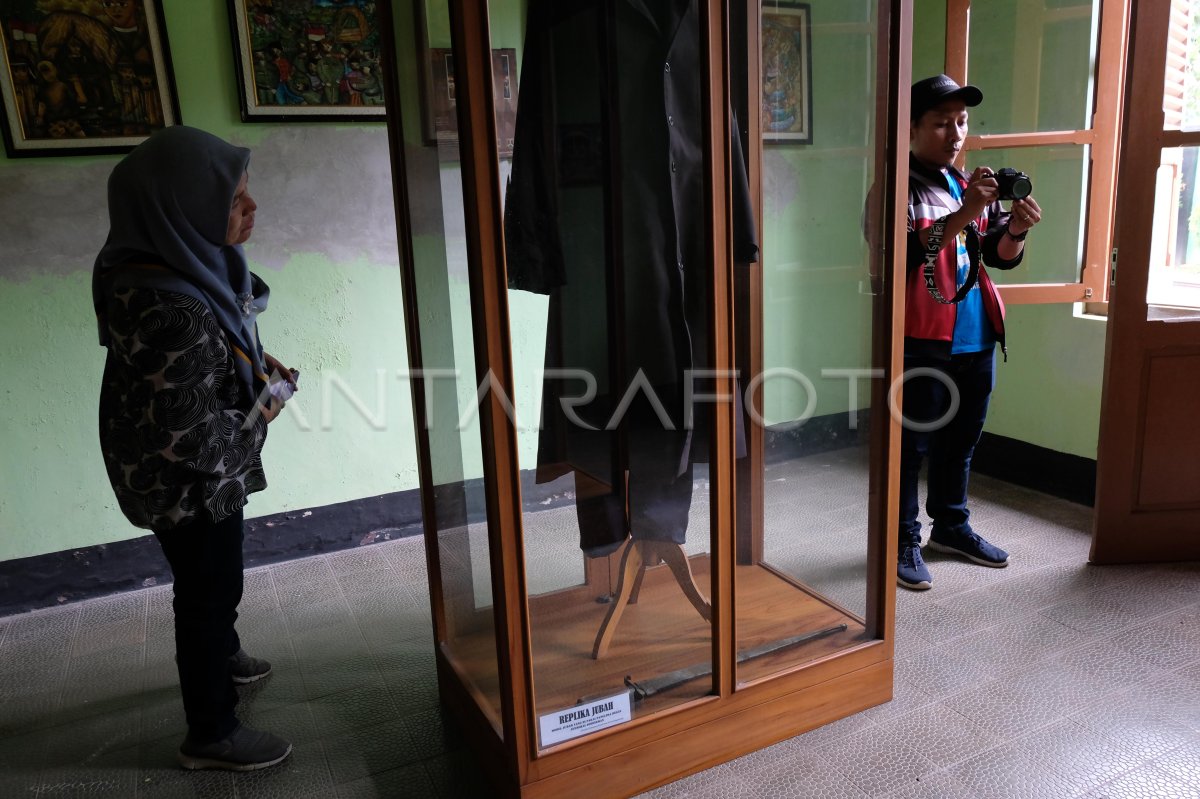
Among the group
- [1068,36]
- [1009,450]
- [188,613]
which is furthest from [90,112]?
[1009,450]

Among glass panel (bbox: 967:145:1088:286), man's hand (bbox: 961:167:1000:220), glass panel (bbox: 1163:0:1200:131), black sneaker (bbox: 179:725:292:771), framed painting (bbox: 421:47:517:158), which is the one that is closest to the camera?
framed painting (bbox: 421:47:517:158)

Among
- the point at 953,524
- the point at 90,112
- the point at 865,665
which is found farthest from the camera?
the point at 953,524

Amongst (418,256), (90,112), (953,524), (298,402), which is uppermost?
(90,112)

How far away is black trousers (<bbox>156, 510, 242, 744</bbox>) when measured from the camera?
71.6 inches

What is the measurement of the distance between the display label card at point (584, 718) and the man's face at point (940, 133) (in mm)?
1762

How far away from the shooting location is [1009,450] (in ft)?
12.0

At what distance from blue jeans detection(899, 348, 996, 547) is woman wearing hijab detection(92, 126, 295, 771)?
6.28 feet

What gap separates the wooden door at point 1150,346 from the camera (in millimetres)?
2482

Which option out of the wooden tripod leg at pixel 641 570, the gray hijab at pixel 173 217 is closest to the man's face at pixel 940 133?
the wooden tripod leg at pixel 641 570

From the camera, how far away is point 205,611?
6.11 ft

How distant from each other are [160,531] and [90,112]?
1.63 meters


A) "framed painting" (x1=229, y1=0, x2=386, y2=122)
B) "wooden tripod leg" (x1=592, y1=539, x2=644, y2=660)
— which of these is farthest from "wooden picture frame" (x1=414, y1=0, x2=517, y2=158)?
"framed painting" (x1=229, y1=0, x2=386, y2=122)

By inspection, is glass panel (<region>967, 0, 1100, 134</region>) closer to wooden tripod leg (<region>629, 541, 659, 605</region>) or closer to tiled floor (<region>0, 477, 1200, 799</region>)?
tiled floor (<region>0, 477, 1200, 799</region>)

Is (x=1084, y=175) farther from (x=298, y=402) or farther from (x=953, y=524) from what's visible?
(x=298, y=402)
